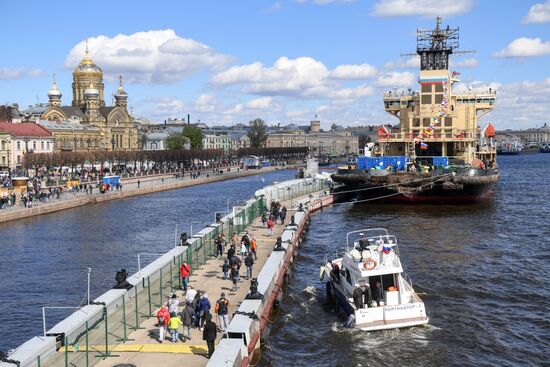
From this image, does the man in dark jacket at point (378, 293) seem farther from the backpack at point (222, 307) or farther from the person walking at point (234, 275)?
the backpack at point (222, 307)

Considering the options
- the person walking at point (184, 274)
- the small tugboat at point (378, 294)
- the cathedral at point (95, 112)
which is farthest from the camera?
the cathedral at point (95, 112)

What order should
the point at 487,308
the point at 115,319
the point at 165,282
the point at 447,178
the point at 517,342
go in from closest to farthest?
the point at 115,319
the point at 517,342
the point at 165,282
the point at 487,308
the point at 447,178

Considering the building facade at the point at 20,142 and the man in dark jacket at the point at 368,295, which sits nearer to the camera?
the man in dark jacket at the point at 368,295

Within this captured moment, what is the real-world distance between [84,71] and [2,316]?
15379 centimetres

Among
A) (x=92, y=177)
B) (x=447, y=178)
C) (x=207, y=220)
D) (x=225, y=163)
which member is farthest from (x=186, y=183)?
(x=225, y=163)

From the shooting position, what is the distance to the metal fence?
18.0 meters

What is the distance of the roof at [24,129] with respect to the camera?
10688 cm

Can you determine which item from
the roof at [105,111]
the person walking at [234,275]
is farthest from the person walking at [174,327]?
the roof at [105,111]

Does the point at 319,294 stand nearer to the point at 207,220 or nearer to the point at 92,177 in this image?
the point at 207,220

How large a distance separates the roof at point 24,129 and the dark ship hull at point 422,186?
63.8m

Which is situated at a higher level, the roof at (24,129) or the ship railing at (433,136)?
the roof at (24,129)

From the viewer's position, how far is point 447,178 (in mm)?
57562

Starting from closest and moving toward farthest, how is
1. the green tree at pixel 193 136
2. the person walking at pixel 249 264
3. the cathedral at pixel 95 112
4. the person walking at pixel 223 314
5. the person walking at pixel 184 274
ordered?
the person walking at pixel 223 314
the person walking at pixel 184 274
the person walking at pixel 249 264
the cathedral at pixel 95 112
the green tree at pixel 193 136

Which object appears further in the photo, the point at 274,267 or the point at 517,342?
the point at 274,267
